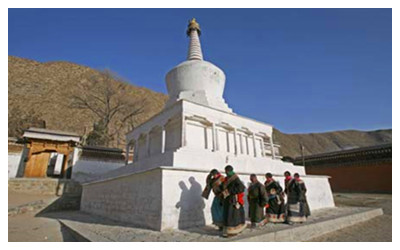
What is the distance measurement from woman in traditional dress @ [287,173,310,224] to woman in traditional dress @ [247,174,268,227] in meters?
0.91

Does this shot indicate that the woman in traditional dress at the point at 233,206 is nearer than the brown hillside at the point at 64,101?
Yes

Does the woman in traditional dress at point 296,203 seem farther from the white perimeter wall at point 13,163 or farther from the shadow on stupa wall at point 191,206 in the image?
the white perimeter wall at point 13,163

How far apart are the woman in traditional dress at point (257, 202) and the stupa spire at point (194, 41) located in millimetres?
9543

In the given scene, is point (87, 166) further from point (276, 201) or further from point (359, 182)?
point (359, 182)

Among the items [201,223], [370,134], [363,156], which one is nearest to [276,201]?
[201,223]

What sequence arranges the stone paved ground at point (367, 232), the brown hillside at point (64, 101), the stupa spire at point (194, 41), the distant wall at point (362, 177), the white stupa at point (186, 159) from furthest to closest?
the brown hillside at point (64, 101) → the distant wall at point (362, 177) → the stupa spire at point (194, 41) → the white stupa at point (186, 159) → the stone paved ground at point (367, 232)

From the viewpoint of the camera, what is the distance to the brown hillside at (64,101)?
4084cm

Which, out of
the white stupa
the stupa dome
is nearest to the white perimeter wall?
the white stupa

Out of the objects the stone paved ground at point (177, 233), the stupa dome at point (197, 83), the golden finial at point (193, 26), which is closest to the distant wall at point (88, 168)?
the stone paved ground at point (177, 233)

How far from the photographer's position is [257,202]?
6.00 meters

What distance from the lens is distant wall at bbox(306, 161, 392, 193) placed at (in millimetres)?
14492

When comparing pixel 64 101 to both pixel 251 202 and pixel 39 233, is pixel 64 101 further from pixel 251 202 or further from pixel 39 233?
pixel 251 202

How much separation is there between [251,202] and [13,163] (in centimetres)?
1706

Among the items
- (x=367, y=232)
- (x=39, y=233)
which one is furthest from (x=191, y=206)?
(x=367, y=232)
